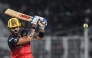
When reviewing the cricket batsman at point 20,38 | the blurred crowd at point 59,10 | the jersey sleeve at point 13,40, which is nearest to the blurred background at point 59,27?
the blurred crowd at point 59,10

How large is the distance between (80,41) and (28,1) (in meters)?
3.68

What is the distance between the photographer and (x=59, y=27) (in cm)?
1258

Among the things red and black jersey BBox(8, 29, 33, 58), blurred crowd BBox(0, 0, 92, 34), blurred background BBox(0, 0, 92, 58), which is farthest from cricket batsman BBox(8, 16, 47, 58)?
blurred crowd BBox(0, 0, 92, 34)

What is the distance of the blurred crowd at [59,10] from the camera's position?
1268cm

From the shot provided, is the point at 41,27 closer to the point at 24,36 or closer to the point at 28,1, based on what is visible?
the point at 24,36

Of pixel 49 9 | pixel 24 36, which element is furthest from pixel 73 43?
pixel 24 36

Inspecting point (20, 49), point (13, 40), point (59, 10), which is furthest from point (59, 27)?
point (13, 40)

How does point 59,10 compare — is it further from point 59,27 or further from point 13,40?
point 13,40

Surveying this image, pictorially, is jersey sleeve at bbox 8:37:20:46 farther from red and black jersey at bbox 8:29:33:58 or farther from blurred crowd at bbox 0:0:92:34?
blurred crowd at bbox 0:0:92:34

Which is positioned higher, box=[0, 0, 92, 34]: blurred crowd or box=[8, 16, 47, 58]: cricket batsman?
box=[0, 0, 92, 34]: blurred crowd

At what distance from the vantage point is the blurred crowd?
12680mm

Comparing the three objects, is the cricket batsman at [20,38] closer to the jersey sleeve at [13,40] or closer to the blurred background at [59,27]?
the jersey sleeve at [13,40]

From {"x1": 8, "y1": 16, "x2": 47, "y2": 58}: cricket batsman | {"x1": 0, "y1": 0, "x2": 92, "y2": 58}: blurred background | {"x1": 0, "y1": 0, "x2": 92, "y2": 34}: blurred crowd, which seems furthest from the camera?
{"x1": 0, "y1": 0, "x2": 92, "y2": 34}: blurred crowd

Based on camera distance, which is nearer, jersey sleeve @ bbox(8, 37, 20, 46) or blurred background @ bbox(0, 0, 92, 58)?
jersey sleeve @ bbox(8, 37, 20, 46)
